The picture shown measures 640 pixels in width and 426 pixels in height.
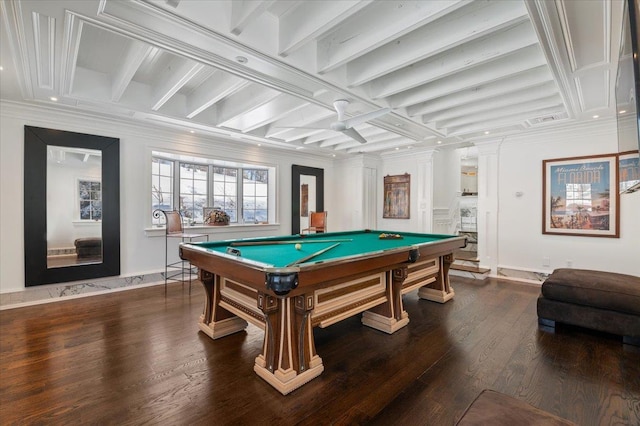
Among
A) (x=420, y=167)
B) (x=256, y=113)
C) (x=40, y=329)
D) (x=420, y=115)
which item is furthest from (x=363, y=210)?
(x=40, y=329)

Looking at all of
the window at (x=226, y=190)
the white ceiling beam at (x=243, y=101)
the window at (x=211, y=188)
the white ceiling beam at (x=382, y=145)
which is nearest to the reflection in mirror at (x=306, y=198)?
the window at (x=211, y=188)

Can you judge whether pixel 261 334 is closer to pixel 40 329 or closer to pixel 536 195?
pixel 40 329

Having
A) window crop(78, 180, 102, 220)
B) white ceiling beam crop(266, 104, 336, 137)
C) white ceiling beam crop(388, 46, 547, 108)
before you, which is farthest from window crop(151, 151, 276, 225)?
white ceiling beam crop(388, 46, 547, 108)

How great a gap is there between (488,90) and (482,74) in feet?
1.65

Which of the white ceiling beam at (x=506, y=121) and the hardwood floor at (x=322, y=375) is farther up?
the white ceiling beam at (x=506, y=121)

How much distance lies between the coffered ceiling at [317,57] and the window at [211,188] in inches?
40.9

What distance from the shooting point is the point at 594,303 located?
108 inches

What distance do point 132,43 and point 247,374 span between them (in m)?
3.09

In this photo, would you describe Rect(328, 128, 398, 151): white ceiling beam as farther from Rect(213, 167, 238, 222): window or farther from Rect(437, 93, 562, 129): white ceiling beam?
Rect(213, 167, 238, 222): window

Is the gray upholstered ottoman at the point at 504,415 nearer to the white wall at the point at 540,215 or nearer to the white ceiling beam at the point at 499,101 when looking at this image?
the white ceiling beam at the point at 499,101

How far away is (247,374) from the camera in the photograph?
220cm

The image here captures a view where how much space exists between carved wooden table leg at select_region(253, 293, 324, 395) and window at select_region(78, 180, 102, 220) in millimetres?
3581

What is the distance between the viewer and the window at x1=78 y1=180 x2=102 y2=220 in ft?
13.4

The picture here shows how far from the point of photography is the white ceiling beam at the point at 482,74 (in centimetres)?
264
